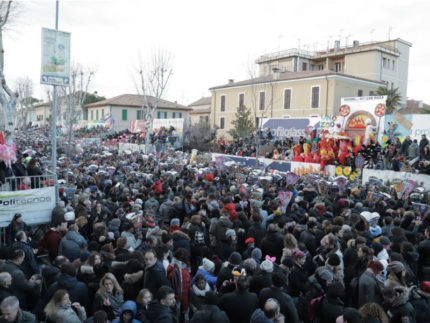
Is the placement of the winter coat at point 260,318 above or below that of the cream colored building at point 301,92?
below

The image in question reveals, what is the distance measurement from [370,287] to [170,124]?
28.5 meters

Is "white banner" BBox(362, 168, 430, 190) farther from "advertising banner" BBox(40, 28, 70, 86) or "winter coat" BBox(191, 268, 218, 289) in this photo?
"advertising banner" BBox(40, 28, 70, 86)

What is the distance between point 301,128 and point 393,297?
2047 cm

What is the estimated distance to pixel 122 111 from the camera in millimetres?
50281

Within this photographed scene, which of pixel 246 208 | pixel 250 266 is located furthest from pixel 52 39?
pixel 250 266

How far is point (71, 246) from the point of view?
521 cm

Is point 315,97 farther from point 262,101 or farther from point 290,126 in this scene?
point 290,126

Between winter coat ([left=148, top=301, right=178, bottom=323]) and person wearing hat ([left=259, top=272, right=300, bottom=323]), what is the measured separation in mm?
990

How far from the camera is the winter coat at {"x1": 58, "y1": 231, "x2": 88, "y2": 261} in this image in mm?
5145

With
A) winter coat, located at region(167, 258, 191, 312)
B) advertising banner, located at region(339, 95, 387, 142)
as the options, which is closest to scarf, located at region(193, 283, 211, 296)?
winter coat, located at region(167, 258, 191, 312)

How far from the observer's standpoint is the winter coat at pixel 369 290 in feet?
13.4

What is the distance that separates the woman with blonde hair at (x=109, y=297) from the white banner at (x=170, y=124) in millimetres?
26388

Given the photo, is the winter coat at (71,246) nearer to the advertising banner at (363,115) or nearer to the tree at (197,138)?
the advertising banner at (363,115)

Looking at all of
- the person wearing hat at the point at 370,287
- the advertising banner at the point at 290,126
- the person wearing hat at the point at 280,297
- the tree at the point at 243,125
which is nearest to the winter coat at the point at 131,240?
the person wearing hat at the point at 280,297
